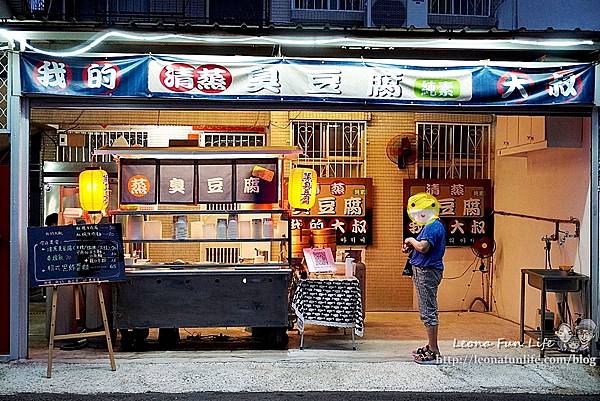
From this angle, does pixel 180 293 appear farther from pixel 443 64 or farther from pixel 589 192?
pixel 589 192

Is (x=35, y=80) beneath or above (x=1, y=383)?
above

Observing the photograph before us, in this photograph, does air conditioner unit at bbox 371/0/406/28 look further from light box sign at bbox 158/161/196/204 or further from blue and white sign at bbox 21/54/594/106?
light box sign at bbox 158/161/196/204

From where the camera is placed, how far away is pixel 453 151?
45.5 ft

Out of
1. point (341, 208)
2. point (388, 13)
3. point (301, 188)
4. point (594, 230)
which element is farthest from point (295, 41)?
point (388, 13)

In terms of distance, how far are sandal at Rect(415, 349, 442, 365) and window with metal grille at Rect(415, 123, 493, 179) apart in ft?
16.4

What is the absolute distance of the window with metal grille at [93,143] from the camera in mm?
13688

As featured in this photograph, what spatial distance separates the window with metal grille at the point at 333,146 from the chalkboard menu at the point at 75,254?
5.26m

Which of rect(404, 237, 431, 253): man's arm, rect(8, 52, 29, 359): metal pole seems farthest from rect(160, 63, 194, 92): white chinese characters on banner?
rect(404, 237, 431, 253): man's arm

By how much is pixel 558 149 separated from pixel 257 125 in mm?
5211

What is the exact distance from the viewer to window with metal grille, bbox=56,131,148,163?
44.9 ft

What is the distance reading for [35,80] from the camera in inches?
358

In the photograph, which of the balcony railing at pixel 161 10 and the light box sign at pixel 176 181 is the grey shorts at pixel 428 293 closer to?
the light box sign at pixel 176 181

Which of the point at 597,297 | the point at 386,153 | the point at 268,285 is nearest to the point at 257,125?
the point at 386,153

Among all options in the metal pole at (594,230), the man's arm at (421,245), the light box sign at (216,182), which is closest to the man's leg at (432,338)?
the man's arm at (421,245)
